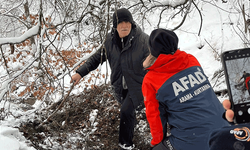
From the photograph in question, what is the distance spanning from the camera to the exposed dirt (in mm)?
3404

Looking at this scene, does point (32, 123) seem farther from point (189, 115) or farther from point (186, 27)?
point (186, 27)

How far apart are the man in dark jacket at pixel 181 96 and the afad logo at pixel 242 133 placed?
29.4 inches

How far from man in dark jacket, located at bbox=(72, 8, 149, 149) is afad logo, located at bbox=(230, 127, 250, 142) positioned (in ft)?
6.09

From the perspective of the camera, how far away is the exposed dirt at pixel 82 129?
3404mm

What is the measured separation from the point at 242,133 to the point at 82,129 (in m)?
3.52

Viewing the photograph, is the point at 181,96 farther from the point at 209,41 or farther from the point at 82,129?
the point at 209,41

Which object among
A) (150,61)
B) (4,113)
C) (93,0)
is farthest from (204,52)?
(4,113)

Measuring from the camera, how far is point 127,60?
258cm

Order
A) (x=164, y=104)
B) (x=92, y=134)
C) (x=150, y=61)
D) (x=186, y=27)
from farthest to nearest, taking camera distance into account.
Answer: (x=186, y=27)
(x=92, y=134)
(x=150, y=61)
(x=164, y=104)

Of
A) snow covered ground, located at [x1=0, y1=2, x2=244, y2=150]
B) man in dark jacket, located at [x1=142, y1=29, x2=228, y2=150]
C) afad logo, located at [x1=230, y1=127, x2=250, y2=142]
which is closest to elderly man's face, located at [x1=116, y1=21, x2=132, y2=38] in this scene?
man in dark jacket, located at [x1=142, y1=29, x2=228, y2=150]

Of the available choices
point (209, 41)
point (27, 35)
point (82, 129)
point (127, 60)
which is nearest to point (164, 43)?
point (127, 60)

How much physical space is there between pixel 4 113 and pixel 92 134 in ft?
5.15

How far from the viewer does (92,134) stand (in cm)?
377

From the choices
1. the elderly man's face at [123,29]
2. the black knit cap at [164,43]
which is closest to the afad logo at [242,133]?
the black knit cap at [164,43]
